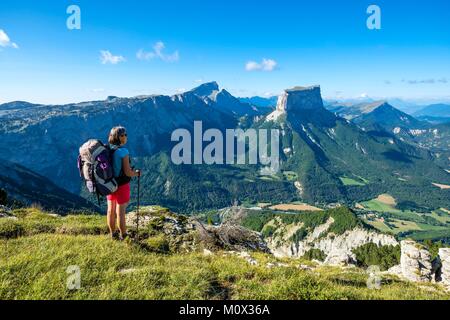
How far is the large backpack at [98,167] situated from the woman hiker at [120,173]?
0.31m

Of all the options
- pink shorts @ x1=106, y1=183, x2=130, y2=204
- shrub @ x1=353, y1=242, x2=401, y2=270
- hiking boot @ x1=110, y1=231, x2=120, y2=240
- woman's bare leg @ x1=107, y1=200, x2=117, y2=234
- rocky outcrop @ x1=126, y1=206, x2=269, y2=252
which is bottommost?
shrub @ x1=353, y1=242, x2=401, y2=270

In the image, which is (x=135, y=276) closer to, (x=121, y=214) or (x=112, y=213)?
(x=121, y=214)

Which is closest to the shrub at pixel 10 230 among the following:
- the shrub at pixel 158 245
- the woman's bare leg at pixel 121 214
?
the woman's bare leg at pixel 121 214

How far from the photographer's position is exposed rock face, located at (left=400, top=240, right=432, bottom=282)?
1819 centimetres

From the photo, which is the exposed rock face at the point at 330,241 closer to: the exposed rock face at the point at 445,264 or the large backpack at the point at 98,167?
the exposed rock face at the point at 445,264

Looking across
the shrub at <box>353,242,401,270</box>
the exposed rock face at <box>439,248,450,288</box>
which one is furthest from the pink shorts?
the shrub at <box>353,242,401,270</box>

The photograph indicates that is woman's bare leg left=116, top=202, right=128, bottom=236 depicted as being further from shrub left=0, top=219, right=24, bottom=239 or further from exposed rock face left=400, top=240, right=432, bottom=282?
exposed rock face left=400, top=240, right=432, bottom=282

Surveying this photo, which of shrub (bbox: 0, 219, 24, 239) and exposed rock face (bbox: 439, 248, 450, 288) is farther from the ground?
shrub (bbox: 0, 219, 24, 239)

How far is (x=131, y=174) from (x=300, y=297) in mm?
7231

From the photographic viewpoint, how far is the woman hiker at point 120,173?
1142 cm

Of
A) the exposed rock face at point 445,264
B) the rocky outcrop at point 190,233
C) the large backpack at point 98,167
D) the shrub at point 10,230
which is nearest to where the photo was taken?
the large backpack at point 98,167

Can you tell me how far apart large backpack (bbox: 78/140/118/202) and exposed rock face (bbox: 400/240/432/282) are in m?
16.3

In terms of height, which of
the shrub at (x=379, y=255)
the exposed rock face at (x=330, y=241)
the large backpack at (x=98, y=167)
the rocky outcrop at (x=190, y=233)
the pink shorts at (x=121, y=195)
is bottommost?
the exposed rock face at (x=330, y=241)

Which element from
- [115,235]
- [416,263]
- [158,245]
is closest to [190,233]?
[158,245]
